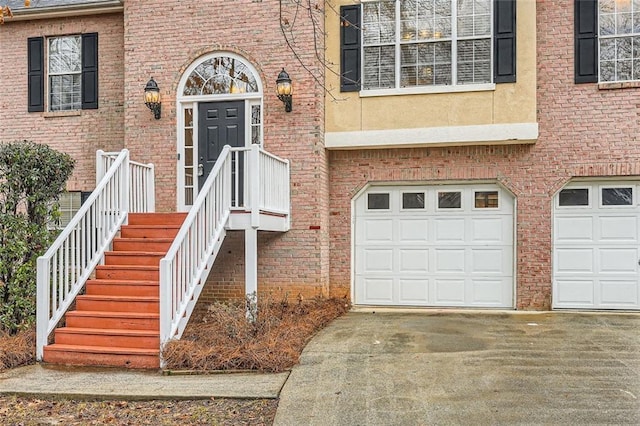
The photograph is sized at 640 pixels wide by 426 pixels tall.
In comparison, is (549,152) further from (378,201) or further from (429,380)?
(429,380)

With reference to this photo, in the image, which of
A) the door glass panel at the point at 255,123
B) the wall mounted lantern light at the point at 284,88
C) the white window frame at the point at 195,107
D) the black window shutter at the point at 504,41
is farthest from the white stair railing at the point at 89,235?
the black window shutter at the point at 504,41

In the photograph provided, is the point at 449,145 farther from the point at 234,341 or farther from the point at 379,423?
the point at 379,423

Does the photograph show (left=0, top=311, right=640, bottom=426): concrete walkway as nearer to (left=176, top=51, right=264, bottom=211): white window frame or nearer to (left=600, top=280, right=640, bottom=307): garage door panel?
(left=600, top=280, right=640, bottom=307): garage door panel

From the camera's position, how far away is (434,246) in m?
10.1

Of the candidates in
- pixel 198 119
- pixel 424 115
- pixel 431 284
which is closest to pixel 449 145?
pixel 424 115

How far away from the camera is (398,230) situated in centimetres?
1025

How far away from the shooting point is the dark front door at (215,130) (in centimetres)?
998

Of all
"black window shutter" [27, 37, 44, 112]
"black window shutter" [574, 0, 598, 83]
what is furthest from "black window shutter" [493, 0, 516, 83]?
"black window shutter" [27, 37, 44, 112]

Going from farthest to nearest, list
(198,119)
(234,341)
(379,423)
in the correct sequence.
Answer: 1. (198,119)
2. (234,341)
3. (379,423)

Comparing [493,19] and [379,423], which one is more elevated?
[493,19]

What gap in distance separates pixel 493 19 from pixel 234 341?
671 centimetres

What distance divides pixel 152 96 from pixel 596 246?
8.04 m

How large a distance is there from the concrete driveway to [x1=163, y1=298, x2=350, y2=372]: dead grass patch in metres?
0.25

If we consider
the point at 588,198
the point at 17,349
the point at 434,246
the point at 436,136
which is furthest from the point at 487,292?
the point at 17,349
